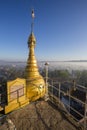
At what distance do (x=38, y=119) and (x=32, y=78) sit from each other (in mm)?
3368

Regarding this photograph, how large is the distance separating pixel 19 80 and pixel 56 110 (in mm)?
2807

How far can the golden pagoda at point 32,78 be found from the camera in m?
9.82

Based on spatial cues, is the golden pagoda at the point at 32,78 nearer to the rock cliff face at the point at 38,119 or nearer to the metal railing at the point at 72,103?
the metal railing at the point at 72,103

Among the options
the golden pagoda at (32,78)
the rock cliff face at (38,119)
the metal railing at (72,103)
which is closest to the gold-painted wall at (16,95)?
the rock cliff face at (38,119)

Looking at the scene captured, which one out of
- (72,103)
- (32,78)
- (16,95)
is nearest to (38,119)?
(16,95)

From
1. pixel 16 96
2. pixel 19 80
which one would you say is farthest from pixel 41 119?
pixel 19 80

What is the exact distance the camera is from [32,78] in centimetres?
1023

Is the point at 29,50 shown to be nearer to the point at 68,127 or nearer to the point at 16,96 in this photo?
the point at 16,96

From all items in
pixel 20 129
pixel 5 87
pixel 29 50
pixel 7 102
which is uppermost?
pixel 29 50

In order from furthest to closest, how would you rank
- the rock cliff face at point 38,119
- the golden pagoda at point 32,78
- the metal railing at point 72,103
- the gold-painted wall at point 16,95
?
the golden pagoda at point 32,78, the gold-painted wall at point 16,95, the rock cliff face at point 38,119, the metal railing at point 72,103

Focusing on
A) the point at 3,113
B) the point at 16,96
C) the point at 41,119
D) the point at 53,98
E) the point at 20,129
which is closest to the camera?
the point at 20,129

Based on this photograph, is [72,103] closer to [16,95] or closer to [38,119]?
[16,95]

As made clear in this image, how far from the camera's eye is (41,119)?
744 cm

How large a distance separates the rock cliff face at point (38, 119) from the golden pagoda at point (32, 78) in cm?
110
